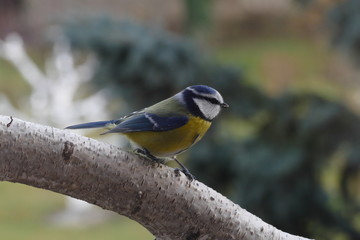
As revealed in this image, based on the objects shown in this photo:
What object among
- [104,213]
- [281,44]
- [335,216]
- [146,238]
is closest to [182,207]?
[335,216]

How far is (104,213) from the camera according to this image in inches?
166

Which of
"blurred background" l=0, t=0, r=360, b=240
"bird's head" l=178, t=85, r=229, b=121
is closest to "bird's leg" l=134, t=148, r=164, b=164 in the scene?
"bird's head" l=178, t=85, r=229, b=121

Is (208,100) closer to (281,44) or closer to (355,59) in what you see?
(355,59)

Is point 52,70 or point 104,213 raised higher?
point 52,70

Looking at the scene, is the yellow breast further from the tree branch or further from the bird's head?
the tree branch

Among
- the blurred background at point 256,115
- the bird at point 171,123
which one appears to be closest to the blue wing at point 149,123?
the bird at point 171,123

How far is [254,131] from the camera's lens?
2.85 meters

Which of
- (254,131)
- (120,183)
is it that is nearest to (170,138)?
(120,183)

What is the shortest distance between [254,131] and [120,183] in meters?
2.05

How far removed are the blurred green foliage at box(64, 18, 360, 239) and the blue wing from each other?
62.2 inches

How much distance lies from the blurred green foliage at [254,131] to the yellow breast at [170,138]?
1.57 metres

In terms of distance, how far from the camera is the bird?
1031 millimetres

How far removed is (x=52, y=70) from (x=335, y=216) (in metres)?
3.00

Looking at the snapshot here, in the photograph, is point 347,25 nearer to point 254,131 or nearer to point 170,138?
point 254,131
